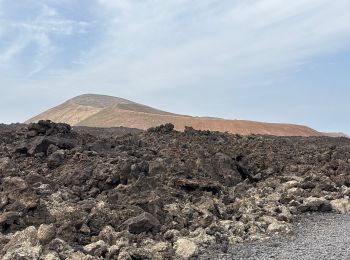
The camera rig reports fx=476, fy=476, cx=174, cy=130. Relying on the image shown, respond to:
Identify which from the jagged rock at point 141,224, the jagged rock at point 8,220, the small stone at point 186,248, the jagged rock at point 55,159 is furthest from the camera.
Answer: the jagged rock at point 55,159

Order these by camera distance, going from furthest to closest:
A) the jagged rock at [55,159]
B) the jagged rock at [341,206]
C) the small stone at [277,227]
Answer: the jagged rock at [55,159], the jagged rock at [341,206], the small stone at [277,227]

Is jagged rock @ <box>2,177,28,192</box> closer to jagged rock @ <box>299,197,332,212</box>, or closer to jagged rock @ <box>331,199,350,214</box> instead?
jagged rock @ <box>299,197,332,212</box>

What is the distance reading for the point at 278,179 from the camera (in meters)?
16.6

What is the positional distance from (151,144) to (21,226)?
32.1ft

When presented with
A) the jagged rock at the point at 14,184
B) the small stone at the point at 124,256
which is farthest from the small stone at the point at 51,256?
the jagged rock at the point at 14,184

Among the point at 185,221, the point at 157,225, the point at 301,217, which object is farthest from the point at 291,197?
the point at 157,225

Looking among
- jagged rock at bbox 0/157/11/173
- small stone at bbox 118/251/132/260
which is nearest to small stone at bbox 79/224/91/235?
small stone at bbox 118/251/132/260

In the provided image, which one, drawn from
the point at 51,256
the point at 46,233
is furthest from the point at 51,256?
the point at 46,233

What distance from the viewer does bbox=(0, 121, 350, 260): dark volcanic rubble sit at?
9.47 m

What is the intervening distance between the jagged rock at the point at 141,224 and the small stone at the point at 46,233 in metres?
1.58

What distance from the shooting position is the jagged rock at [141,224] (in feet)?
33.0

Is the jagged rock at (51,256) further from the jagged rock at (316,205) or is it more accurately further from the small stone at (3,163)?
the jagged rock at (316,205)

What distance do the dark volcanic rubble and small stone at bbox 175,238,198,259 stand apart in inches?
0.8

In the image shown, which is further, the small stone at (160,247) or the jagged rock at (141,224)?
the jagged rock at (141,224)
